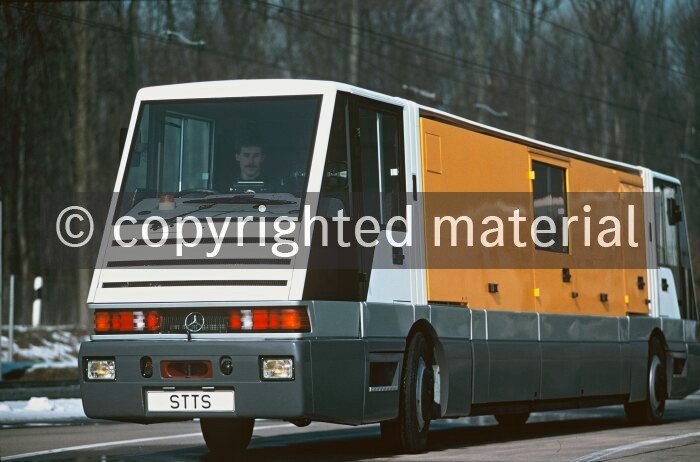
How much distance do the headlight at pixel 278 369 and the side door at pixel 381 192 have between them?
1.25m

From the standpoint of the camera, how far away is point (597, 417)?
20.3 m

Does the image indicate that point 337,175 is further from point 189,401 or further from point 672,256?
point 672,256

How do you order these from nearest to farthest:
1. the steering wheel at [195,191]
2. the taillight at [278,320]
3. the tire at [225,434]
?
the taillight at [278,320] → the steering wheel at [195,191] → the tire at [225,434]

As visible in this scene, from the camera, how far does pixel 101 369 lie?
456 inches

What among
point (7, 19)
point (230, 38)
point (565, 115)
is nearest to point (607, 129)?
point (565, 115)

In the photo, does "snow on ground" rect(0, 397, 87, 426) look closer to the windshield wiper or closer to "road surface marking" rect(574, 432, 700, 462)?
the windshield wiper

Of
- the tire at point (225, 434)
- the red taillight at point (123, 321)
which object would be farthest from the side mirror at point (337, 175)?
the tire at point (225, 434)

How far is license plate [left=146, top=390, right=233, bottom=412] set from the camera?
1126 cm

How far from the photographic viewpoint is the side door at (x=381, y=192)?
1223cm

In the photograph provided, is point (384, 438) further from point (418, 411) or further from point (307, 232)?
point (307, 232)

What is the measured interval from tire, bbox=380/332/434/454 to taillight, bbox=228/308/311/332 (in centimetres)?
172

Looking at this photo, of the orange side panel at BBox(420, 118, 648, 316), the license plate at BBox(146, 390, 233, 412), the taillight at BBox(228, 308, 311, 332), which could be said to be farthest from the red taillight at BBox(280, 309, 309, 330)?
the orange side panel at BBox(420, 118, 648, 316)

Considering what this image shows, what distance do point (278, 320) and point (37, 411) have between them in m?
9.45

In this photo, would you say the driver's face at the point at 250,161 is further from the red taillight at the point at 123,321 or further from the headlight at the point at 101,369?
the headlight at the point at 101,369
